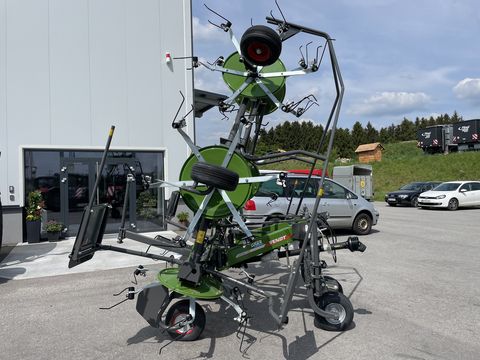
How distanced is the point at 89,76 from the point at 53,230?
14.5 ft

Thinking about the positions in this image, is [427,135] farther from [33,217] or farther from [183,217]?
[33,217]


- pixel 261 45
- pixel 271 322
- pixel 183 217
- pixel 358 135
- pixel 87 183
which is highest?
pixel 358 135

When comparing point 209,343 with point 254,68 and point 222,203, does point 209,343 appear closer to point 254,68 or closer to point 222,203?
point 222,203

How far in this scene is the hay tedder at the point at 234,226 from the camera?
4.00 metres

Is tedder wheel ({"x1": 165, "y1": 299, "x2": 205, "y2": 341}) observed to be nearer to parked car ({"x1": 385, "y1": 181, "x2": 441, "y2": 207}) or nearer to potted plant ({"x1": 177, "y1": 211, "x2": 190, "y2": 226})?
potted plant ({"x1": 177, "y1": 211, "x2": 190, "y2": 226})

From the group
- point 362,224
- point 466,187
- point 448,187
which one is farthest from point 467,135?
point 362,224

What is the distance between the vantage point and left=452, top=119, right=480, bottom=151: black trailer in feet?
127

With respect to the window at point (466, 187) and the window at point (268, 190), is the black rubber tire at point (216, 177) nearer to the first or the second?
the window at point (268, 190)

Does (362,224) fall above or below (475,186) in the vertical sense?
below

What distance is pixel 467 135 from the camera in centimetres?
3944

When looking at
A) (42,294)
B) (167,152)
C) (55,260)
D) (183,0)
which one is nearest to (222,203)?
(42,294)

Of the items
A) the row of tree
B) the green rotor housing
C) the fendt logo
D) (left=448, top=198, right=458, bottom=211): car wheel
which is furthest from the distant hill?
the green rotor housing

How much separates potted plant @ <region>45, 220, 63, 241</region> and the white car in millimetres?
17484

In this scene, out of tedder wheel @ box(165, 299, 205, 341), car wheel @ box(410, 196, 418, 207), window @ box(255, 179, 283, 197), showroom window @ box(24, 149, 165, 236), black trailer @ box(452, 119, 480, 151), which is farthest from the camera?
black trailer @ box(452, 119, 480, 151)
